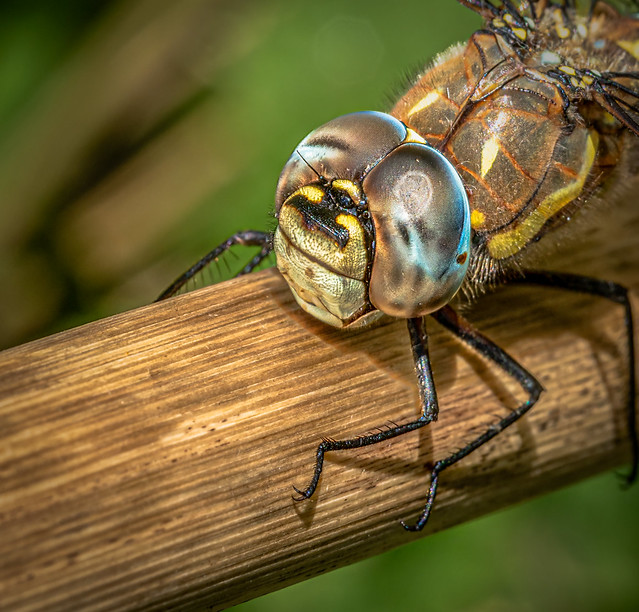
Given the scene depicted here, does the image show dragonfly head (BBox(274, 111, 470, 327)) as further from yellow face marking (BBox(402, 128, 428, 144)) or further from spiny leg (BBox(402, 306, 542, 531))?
spiny leg (BBox(402, 306, 542, 531))

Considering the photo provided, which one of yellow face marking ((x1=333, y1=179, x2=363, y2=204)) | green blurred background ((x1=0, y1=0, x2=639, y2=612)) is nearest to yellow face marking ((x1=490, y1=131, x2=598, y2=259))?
yellow face marking ((x1=333, y1=179, x2=363, y2=204))

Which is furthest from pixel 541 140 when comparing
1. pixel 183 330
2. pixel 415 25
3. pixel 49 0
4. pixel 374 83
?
pixel 49 0

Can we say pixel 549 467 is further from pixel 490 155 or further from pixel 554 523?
pixel 554 523

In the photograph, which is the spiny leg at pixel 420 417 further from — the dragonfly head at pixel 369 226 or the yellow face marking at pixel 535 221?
the yellow face marking at pixel 535 221

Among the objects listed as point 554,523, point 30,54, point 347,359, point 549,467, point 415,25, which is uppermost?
point 30,54

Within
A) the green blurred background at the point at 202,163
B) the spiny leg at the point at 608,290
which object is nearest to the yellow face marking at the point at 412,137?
the spiny leg at the point at 608,290

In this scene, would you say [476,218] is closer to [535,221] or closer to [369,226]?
[535,221]
